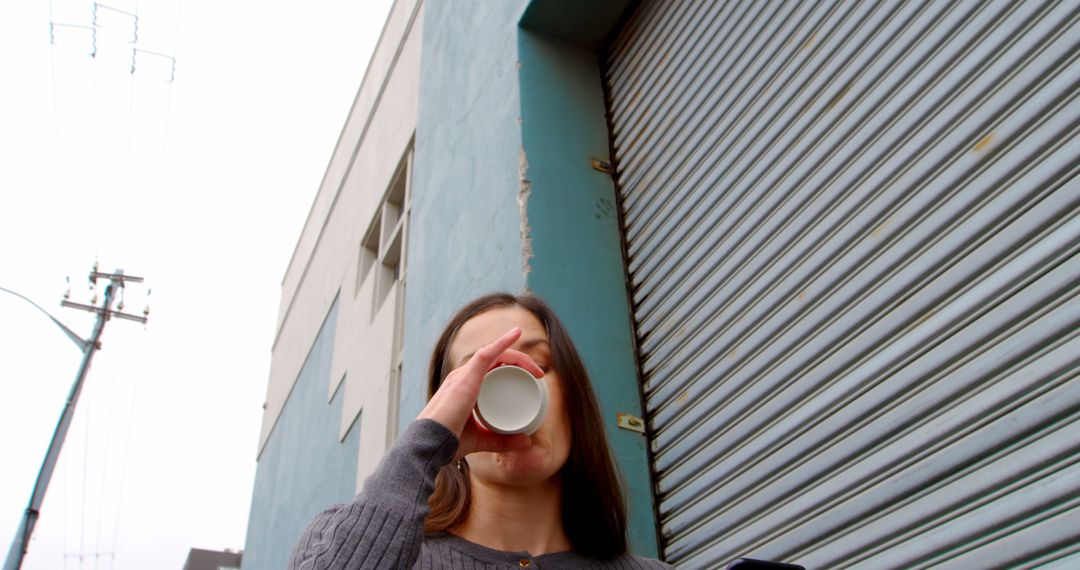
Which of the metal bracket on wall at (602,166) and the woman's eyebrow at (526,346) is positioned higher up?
the metal bracket on wall at (602,166)

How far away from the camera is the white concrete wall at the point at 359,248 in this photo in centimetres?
692

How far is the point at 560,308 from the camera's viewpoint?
11.7 feet

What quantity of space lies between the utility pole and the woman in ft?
39.5

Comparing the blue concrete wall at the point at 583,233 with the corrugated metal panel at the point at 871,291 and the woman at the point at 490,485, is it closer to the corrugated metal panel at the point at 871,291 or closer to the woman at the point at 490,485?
the corrugated metal panel at the point at 871,291

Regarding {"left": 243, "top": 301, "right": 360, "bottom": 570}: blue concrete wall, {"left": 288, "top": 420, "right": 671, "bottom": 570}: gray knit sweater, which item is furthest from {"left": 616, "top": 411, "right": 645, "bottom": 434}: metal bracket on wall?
{"left": 243, "top": 301, "right": 360, "bottom": 570}: blue concrete wall

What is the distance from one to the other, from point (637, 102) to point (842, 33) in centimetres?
137

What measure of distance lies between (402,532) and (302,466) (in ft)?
26.0

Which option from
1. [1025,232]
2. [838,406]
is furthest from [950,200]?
[838,406]

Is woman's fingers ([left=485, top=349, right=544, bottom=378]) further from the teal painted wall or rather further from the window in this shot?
the window

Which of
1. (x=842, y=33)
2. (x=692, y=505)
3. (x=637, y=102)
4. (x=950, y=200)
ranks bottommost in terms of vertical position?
(x=692, y=505)

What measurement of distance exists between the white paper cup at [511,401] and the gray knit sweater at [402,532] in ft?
0.31

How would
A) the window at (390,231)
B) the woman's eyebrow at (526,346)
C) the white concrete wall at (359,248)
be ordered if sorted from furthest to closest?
the window at (390,231)
the white concrete wall at (359,248)
the woman's eyebrow at (526,346)

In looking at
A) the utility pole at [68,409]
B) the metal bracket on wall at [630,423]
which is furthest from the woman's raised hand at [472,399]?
the utility pole at [68,409]

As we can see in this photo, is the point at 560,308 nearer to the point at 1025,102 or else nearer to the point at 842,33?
the point at 842,33
